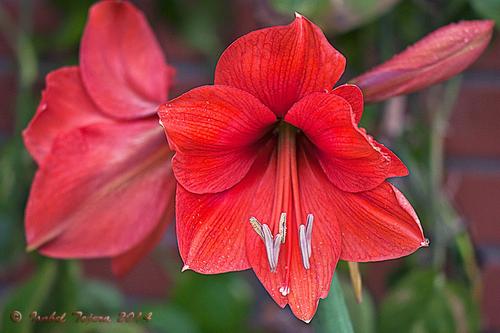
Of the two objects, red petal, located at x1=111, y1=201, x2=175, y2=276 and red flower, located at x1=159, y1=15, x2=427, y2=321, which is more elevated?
red flower, located at x1=159, y1=15, x2=427, y2=321

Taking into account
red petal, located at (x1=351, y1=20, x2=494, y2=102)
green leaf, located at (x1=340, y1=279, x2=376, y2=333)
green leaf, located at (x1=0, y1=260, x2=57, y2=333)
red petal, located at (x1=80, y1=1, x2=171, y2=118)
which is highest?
red petal, located at (x1=351, y1=20, x2=494, y2=102)

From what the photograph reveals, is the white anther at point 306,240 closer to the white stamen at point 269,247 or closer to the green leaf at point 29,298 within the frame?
the white stamen at point 269,247

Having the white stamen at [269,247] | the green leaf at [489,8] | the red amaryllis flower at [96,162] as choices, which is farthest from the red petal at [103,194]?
the green leaf at [489,8]

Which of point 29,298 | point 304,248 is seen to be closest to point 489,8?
point 304,248

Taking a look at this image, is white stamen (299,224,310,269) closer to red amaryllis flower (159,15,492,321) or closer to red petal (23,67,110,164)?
red amaryllis flower (159,15,492,321)

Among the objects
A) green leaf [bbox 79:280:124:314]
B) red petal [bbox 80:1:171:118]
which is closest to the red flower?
red petal [bbox 80:1:171:118]

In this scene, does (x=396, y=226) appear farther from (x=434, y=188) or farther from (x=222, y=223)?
(x=434, y=188)

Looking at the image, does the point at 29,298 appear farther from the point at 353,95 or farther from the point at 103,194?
the point at 353,95
